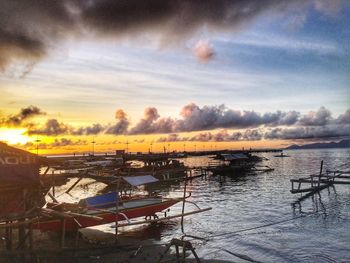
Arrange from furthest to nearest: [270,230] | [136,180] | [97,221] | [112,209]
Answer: [270,230] < [136,180] < [112,209] < [97,221]

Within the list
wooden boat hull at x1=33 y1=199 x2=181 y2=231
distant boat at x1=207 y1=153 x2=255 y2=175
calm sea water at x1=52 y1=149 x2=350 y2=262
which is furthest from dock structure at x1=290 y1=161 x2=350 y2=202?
distant boat at x1=207 y1=153 x2=255 y2=175

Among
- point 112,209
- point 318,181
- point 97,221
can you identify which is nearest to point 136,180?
point 112,209

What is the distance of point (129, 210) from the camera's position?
74.2 ft

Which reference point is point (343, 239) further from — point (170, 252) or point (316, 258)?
point (170, 252)

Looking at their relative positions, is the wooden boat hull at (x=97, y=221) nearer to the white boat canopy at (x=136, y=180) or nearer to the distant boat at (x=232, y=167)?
the white boat canopy at (x=136, y=180)

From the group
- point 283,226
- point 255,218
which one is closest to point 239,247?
point 283,226

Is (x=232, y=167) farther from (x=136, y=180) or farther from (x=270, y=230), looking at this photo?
(x=136, y=180)

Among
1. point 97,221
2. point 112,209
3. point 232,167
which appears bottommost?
point 232,167

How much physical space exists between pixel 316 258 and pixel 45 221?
51.8ft

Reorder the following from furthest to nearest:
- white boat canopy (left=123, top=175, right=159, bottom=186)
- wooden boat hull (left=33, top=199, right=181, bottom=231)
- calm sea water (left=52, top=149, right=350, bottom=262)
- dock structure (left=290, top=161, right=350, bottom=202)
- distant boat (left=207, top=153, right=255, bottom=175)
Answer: distant boat (left=207, top=153, right=255, bottom=175) < dock structure (left=290, top=161, right=350, bottom=202) < white boat canopy (left=123, top=175, right=159, bottom=186) < wooden boat hull (left=33, top=199, right=181, bottom=231) < calm sea water (left=52, top=149, right=350, bottom=262)

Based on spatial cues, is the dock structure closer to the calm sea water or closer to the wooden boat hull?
the calm sea water

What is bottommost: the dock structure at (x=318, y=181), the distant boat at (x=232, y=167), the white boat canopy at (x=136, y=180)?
the distant boat at (x=232, y=167)

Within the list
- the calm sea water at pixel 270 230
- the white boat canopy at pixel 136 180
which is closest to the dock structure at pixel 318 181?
the calm sea water at pixel 270 230

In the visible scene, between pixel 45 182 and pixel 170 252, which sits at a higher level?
pixel 45 182
